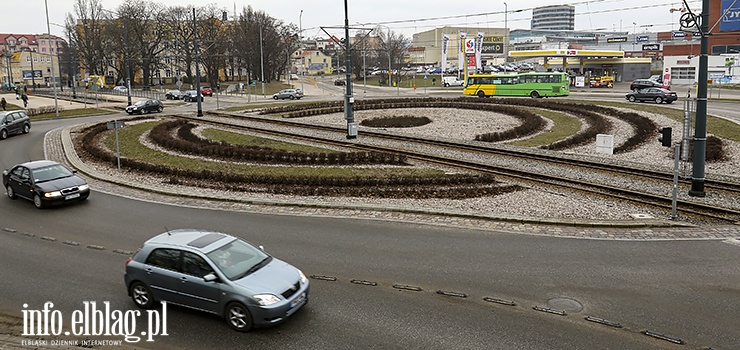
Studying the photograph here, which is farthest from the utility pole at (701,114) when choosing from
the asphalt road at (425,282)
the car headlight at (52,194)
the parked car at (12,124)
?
the parked car at (12,124)

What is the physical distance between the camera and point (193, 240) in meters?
10.3

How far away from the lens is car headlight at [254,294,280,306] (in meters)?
9.19

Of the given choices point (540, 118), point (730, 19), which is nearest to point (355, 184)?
point (540, 118)

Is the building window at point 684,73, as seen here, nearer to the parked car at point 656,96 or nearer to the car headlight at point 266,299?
the parked car at point 656,96

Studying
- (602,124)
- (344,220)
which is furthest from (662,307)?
(602,124)

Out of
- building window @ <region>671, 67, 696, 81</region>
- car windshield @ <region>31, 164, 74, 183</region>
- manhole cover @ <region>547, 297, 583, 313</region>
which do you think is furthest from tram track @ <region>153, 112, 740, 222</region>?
building window @ <region>671, 67, 696, 81</region>

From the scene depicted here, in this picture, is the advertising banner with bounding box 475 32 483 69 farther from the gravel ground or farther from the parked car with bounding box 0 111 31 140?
the parked car with bounding box 0 111 31 140

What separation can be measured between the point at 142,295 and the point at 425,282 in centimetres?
541

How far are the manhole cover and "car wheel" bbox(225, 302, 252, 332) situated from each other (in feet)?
17.6

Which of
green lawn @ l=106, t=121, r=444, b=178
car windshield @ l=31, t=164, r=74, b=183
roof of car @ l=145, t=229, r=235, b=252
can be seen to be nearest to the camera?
roof of car @ l=145, t=229, r=235, b=252

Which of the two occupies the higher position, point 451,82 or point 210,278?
point 451,82

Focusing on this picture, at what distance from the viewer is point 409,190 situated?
66.0 ft

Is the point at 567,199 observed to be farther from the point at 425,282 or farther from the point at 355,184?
the point at 425,282

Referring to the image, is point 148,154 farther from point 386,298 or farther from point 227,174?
point 386,298
